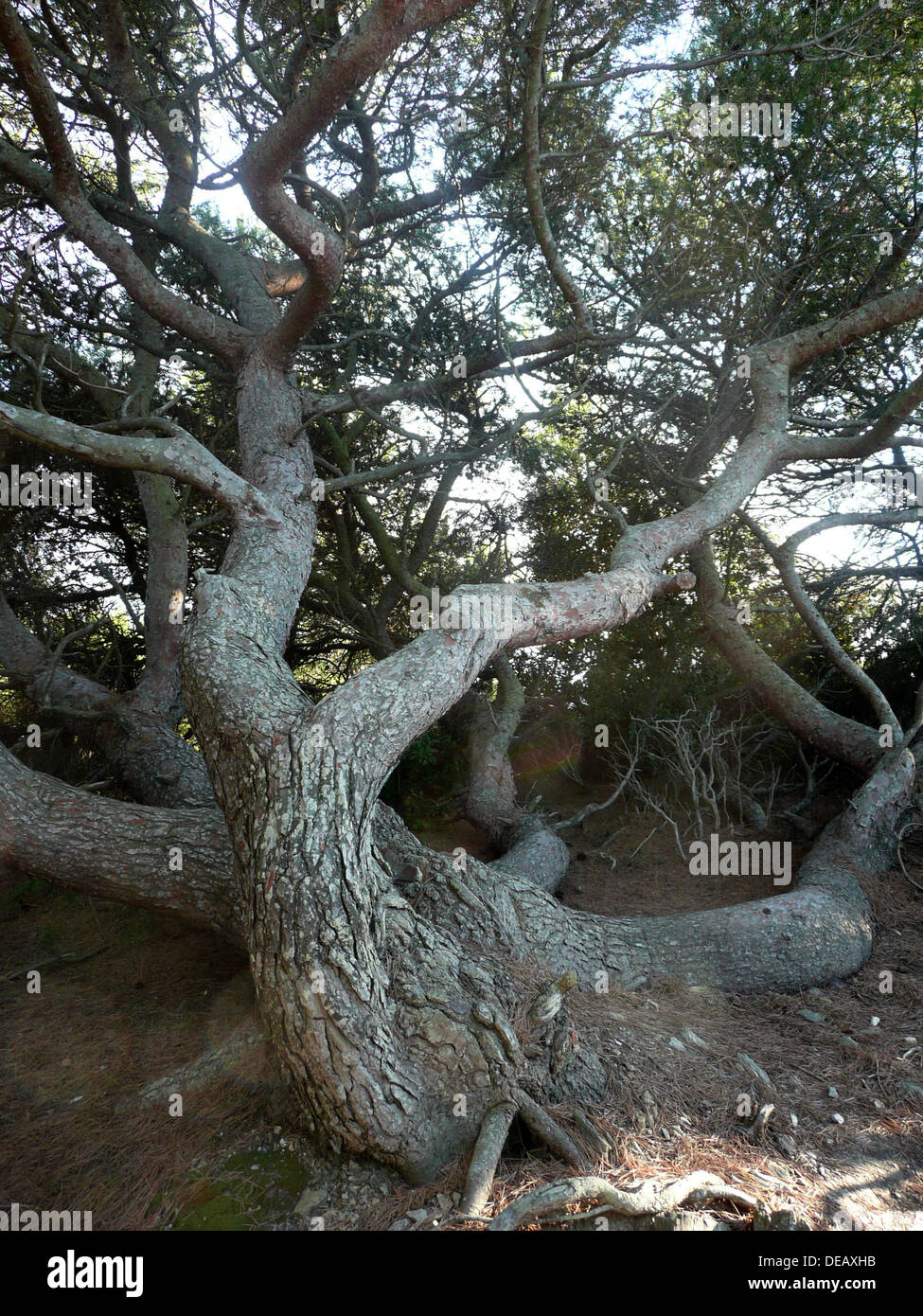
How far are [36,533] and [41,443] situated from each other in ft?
11.2

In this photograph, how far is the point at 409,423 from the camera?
6.64 m

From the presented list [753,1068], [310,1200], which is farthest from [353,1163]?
[753,1068]

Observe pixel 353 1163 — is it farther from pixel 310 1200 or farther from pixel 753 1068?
pixel 753 1068

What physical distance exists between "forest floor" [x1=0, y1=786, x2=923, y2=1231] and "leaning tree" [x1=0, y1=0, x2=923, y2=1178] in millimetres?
214

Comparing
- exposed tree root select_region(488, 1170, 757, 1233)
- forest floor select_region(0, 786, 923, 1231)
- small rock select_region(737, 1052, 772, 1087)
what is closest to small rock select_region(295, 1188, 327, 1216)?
forest floor select_region(0, 786, 923, 1231)

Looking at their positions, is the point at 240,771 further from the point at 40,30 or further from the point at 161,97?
the point at 40,30

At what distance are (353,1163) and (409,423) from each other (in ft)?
18.1

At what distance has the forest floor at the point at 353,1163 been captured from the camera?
2.45 meters

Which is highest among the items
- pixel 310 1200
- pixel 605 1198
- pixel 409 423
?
pixel 409 423

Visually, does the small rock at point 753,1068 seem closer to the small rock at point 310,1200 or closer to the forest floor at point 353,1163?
the forest floor at point 353,1163

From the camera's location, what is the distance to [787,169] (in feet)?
18.4

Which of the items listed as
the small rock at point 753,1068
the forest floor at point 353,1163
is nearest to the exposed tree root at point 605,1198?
the forest floor at point 353,1163

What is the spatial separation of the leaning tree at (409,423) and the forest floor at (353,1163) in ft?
0.70
